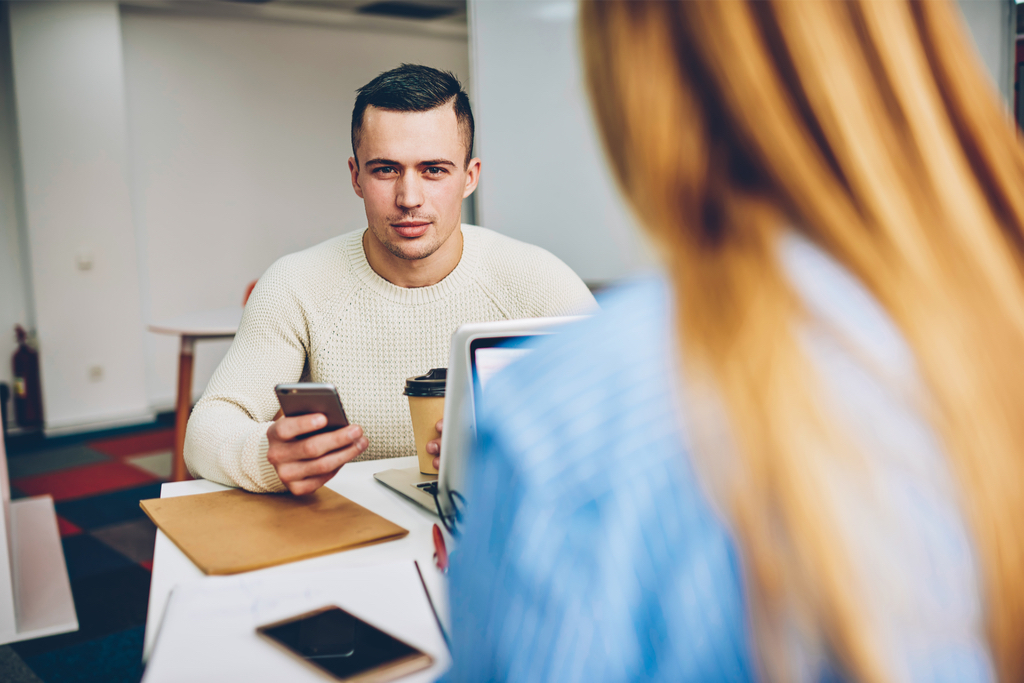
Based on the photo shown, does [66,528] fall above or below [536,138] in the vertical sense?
below

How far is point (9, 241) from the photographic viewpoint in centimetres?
427

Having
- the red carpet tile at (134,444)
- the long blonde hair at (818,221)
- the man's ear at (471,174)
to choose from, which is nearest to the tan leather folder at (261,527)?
the long blonde hair at (818,221)

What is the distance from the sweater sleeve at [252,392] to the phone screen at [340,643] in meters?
0.41

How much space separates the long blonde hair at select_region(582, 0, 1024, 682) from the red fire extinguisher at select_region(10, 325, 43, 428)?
190 inches

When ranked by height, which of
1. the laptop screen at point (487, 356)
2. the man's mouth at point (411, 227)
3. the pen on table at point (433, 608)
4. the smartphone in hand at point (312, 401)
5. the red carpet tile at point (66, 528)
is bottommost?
the red carpet tile at point (66, 528)

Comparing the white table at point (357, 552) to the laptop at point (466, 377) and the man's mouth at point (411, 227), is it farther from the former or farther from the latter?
the man's mouth at point (411, 227)

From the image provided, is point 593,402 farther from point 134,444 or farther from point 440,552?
point 134,444

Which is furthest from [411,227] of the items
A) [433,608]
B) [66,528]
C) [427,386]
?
[66,528]

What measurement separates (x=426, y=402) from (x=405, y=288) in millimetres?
582

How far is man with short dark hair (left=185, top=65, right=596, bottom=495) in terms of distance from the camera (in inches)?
57.6

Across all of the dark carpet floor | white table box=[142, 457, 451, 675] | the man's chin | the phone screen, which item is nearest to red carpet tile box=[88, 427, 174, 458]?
the dark carpet floor

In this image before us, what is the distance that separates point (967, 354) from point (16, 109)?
4926 mm

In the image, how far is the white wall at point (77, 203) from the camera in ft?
13.3

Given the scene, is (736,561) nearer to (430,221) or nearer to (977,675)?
(977,675)
